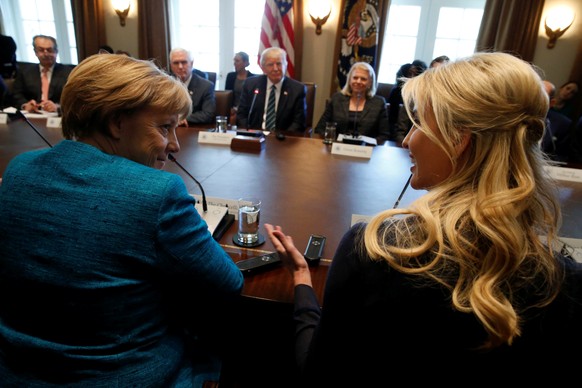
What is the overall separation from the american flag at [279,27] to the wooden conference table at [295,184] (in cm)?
299

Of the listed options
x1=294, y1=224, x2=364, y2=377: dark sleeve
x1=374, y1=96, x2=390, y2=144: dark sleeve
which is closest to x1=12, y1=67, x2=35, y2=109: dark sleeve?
x1=374, y1=96, x2=390, y2=144: dark sleeve

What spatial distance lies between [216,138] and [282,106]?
1.20 meters

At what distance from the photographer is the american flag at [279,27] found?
4957mm

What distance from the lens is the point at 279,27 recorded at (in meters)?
5.08

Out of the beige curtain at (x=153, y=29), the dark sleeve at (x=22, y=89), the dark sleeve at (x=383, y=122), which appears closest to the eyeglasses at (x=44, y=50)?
the dark sleeve at (x=22, y=89)

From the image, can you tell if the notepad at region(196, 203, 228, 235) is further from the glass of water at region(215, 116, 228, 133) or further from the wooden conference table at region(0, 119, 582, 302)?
the glass of water at region(215, 116, 228, 133)

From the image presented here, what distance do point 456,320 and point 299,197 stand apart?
103 cm

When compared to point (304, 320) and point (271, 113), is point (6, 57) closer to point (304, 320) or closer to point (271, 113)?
point (271, 113)

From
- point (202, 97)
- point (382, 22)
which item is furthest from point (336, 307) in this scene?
point (382, 22)

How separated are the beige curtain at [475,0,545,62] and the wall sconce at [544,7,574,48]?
14cm

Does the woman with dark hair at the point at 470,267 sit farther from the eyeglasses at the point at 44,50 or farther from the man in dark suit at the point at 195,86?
the eyeglasses at the point at 44,50

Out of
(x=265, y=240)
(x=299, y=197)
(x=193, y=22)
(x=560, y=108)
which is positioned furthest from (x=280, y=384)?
(x=193, y=22)

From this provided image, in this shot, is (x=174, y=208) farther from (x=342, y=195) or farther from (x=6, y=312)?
(x=342, y=195)

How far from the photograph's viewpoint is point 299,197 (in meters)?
1.56
